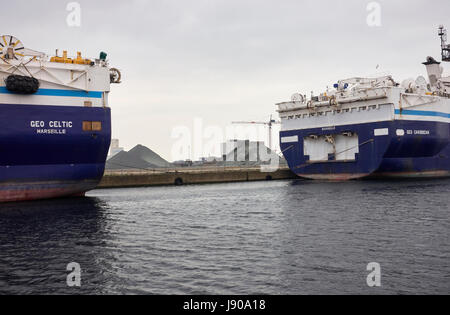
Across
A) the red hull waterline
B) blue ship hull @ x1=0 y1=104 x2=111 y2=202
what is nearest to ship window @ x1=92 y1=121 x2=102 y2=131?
blue ship hull @ x1=0 y1=104 x2=111 y2=202

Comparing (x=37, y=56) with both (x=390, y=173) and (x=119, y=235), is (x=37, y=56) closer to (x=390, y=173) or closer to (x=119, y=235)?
(x=119, y=235)

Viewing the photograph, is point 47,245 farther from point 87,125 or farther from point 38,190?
point 87,125

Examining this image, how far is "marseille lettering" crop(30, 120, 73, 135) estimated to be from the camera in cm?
2934

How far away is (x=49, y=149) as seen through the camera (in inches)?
1179

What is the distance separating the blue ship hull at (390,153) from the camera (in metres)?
47.8

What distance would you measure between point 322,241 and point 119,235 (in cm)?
929

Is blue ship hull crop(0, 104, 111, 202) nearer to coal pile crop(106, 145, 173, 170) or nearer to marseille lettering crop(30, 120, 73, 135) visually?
marseille lettering crop(30, 120, 73, 135)

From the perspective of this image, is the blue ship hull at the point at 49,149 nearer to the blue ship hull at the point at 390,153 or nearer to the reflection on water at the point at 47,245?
the reflection on water at the point at 47,245

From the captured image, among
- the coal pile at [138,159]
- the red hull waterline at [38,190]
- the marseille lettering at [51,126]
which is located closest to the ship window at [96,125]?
the marseille lettering at [51,126]

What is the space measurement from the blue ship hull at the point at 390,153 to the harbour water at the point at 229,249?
21.3m

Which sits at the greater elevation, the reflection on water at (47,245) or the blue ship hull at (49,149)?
the blue ship hull at (49,149)

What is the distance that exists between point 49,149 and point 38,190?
3.45 meters

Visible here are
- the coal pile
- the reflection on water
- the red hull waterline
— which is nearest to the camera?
the reflection on water
